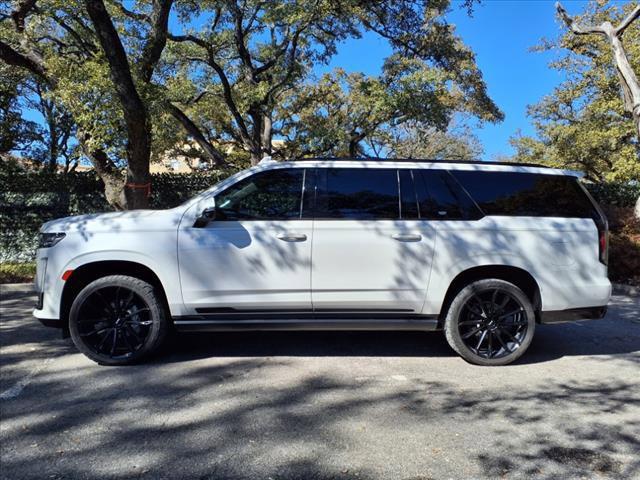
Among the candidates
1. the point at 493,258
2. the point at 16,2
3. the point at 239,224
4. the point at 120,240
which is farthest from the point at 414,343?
the point at 16,2

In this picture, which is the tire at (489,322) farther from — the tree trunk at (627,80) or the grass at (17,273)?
the tree trunk at (627,80)

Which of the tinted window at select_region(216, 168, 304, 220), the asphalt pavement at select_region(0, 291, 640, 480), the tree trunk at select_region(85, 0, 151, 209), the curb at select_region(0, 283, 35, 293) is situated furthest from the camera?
the curb at select_region(0, 283, 35, 293)

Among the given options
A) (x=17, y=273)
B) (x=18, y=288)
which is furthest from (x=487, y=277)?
(x=17, y=273)

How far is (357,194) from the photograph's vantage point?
4910mm

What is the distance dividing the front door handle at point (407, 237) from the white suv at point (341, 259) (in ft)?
0.05

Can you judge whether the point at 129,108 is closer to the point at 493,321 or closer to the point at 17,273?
the point at 17,273

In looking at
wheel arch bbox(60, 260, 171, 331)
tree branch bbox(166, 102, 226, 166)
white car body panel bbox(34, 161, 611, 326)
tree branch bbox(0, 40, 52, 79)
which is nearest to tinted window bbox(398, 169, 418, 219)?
white car body panel bbox(34, 161, 611, 326)

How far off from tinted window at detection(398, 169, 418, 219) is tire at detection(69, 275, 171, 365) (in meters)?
2.47

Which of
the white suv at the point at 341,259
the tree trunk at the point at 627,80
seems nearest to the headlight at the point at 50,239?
the white suv at the point at 341,259

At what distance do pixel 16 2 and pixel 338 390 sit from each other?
980cm

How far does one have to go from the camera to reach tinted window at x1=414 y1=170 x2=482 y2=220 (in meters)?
4.91

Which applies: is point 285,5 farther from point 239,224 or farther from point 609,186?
point 609,186

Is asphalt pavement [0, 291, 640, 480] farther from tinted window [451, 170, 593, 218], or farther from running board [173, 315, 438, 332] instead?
tinted window [451, 170, 593, 218]

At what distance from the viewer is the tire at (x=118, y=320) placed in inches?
187
